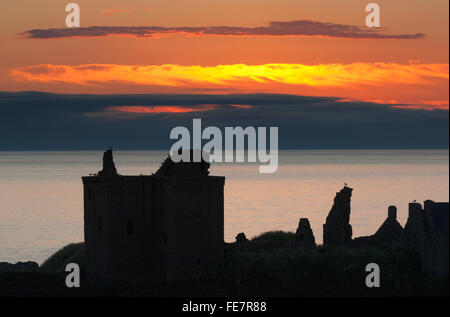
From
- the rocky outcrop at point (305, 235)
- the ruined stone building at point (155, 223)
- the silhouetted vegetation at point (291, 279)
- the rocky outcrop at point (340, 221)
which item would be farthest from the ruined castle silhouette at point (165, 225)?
the rocky outcrop at point (305, 235)

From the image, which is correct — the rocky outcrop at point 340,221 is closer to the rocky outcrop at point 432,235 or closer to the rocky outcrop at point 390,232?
the rocky outcrop at point 390,232

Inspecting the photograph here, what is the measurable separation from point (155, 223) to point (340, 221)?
14101 mm

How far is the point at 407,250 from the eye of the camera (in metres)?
74.1

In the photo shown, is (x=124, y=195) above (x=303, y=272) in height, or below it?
above

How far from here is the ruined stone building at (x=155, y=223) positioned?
70188 millimetres

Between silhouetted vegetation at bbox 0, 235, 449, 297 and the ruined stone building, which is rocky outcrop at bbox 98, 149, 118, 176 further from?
silhouetted vegetation at bbox 0, 235, 449, 297

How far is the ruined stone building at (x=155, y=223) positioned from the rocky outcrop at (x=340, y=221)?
10782 mm

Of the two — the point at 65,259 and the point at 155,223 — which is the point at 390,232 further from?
the point at 65,259

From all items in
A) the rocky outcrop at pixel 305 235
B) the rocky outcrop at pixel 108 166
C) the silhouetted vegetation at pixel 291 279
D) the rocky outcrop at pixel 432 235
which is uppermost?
the rocky outcrop at pixel 108 166

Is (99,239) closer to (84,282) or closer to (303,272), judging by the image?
(84,282)

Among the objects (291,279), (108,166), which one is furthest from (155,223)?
(291,279)

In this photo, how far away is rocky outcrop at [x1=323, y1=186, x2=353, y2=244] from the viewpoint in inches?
3076
